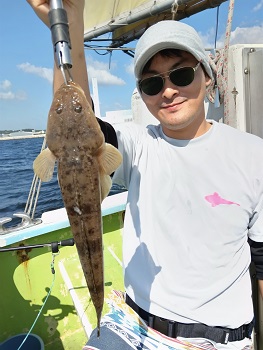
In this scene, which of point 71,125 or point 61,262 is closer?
point 71,125

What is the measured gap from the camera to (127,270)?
243 centimetres

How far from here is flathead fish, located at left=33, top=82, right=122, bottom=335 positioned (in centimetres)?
189

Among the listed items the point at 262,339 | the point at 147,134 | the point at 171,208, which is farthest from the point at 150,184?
the point at 262,339

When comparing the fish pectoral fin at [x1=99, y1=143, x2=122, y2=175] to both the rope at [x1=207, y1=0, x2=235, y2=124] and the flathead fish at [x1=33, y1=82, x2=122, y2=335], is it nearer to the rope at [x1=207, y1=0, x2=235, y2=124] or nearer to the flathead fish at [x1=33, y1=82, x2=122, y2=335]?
the flathead fish at [x1=33, y1=82, x2=122, y2=335]

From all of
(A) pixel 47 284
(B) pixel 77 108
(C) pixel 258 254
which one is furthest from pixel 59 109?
(A) pixel 47 284

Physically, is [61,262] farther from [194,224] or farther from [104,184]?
[104,184]

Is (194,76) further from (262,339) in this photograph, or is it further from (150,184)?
(262,339)

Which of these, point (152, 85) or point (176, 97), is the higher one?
point (152, 85)

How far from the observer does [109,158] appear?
195 cm

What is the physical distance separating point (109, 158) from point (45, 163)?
0.42 m

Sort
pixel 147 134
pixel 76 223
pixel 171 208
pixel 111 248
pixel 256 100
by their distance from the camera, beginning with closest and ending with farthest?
pixel 76 223 < pixel 171 208 < pixel 147 134 < pixel 256 100 < pixel 111 248

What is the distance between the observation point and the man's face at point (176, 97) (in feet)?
7.72

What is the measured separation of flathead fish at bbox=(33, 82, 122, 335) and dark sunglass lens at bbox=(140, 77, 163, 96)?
65 centimetres

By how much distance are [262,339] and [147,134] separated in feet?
8.49
